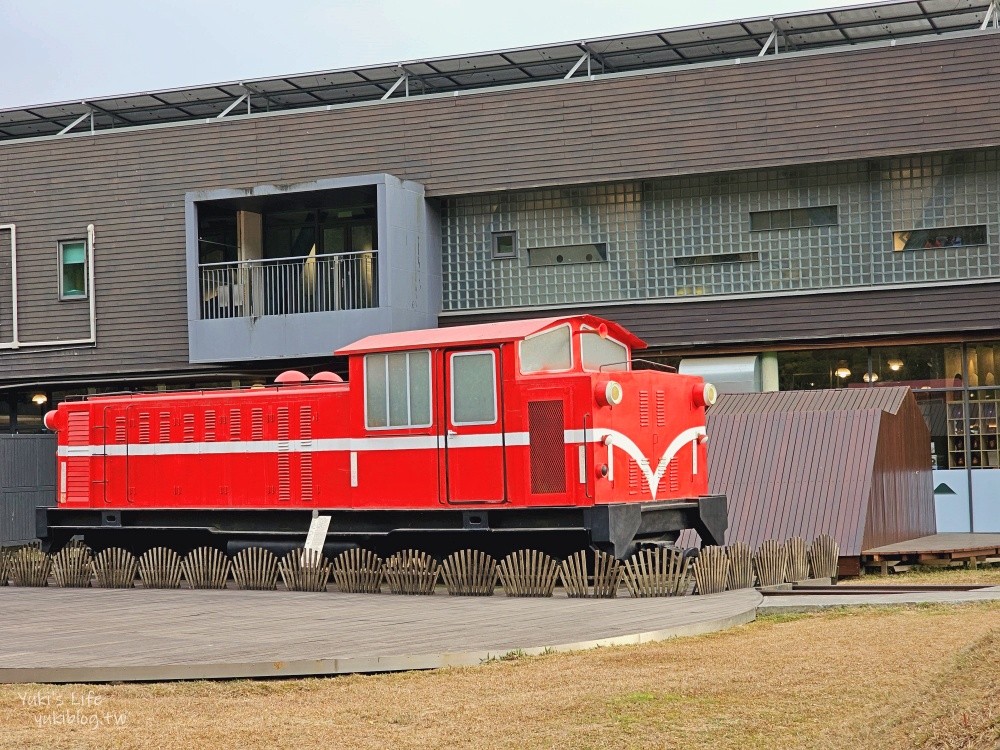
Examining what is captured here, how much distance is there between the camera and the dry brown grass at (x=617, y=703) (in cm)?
736

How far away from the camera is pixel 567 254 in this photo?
86.0 feet

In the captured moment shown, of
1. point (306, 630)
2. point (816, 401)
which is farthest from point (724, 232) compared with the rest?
point (306, 630)

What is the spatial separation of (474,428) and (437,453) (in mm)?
603

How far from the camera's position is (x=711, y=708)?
26.4ft

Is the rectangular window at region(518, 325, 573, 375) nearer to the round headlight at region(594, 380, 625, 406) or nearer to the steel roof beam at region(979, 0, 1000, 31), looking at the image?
the round headlight at region(594, 380, 625, 406)

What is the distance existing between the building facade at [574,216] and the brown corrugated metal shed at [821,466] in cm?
307

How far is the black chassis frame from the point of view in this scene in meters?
15.8

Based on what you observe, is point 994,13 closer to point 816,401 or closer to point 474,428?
point 816,401

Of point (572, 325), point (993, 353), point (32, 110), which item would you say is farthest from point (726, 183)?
point (32, 110)

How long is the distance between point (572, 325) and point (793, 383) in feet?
30.6

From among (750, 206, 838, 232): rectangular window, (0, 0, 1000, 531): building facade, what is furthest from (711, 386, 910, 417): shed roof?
(750, 206, 838, 232): rectangular window

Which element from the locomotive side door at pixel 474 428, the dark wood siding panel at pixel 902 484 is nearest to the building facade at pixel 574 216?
the dark wood siding panel at pixel 902 484

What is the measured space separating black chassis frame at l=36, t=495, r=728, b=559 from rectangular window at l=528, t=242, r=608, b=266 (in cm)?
911

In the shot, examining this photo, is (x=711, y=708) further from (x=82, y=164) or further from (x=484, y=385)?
(x=82, y=164)
